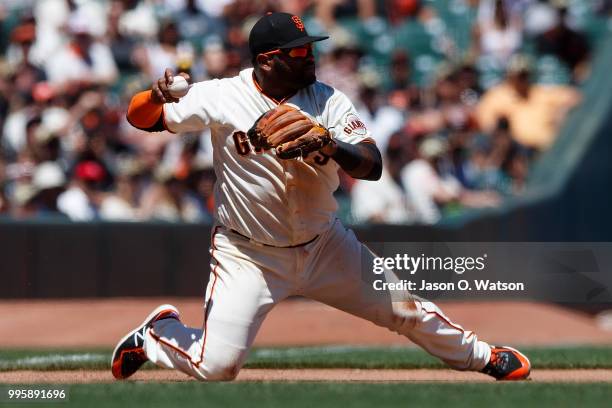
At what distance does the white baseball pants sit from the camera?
20.3 feet

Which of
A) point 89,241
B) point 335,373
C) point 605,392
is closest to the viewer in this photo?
point 605,392

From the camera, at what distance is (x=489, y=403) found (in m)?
5.45

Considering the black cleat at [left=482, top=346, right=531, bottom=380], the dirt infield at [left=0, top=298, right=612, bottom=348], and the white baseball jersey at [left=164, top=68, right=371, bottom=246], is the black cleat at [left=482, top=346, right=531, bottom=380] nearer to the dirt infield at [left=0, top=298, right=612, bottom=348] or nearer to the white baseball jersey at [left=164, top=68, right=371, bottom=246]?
the white baseball jersey at [left=164, top=68, right=371, bottom=246]

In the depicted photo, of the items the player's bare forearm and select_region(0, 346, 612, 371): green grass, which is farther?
select_region(0, 346, 612, 371): green grass

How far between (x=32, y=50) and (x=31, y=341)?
3983mm

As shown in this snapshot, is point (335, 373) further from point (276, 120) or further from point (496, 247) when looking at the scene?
point (496, 247)

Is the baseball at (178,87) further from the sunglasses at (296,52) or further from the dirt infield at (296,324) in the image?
the dirt infield at (296,324)

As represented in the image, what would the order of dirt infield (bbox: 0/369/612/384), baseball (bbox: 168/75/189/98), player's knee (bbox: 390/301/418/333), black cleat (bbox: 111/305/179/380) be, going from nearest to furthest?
baseball (bbox: 168/75/189/98) → player's knee (bbox: 390/301/418/333) → black cleat (bbox: 111/305/179/380) → dirt infield (bbox: 0/369/612/384)

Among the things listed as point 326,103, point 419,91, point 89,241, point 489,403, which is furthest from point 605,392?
point 419,91

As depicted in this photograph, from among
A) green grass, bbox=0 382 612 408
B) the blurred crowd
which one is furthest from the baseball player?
the blurred crowd

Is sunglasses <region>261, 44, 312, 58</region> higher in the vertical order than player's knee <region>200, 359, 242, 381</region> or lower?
higher

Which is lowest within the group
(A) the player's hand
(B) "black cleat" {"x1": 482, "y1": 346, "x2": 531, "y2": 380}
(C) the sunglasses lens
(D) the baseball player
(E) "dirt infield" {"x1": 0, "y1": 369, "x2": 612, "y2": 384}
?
(E) "dirt infield" {"x1": 0, "y1": 369, "x2": 612, "y2": 384}

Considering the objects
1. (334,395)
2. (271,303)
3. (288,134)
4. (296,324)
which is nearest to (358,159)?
(288,134)

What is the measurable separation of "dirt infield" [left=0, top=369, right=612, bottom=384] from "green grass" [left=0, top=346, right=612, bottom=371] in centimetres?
19
